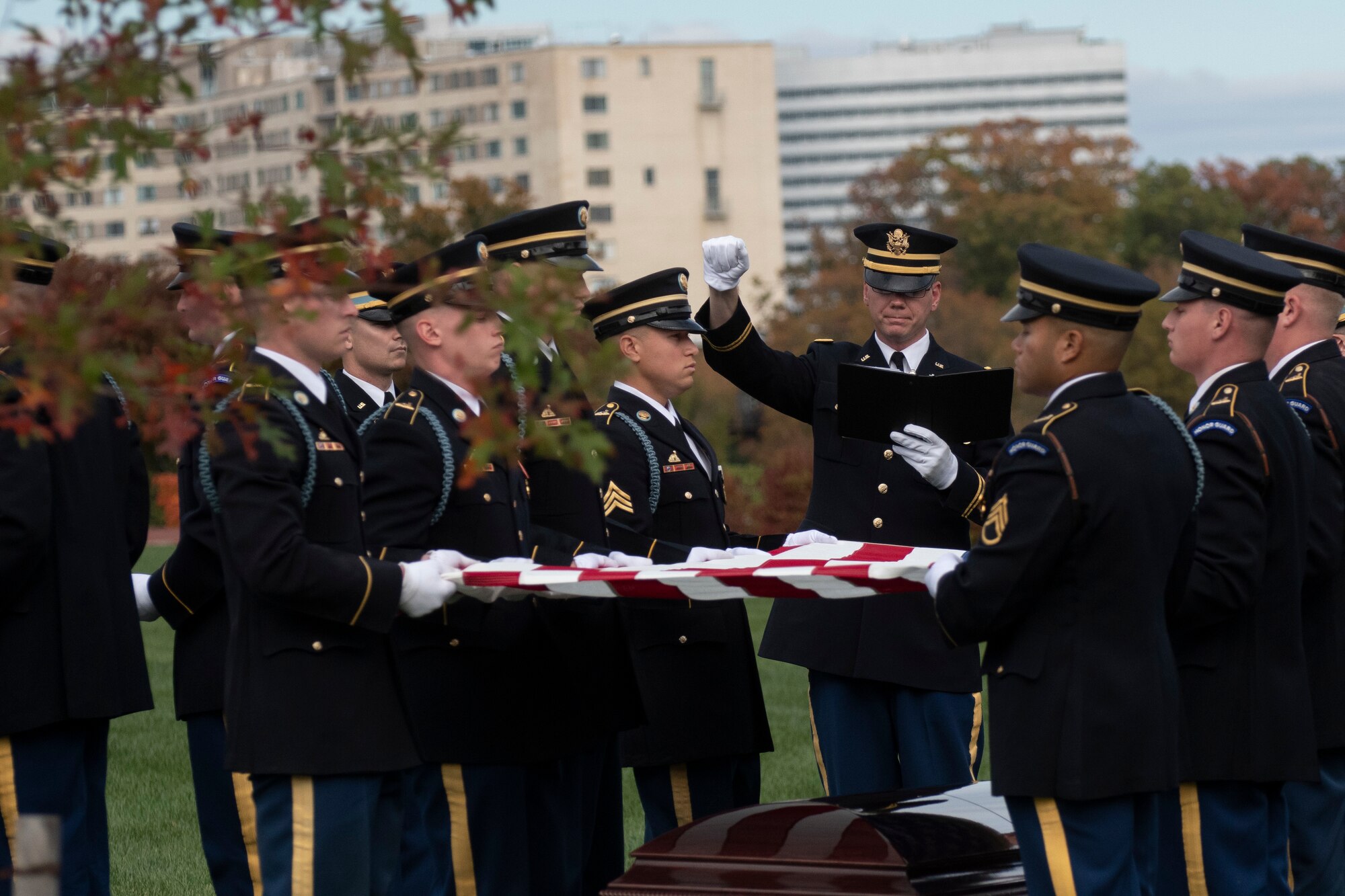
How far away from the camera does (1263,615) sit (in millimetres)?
4715

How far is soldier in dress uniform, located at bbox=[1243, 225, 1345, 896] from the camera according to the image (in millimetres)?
5066

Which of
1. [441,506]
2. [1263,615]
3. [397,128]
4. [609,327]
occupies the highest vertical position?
[397,128]

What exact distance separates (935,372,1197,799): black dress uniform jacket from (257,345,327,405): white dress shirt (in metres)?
1.55

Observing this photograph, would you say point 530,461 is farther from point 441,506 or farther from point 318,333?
point 318,333

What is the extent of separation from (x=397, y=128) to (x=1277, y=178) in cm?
7859

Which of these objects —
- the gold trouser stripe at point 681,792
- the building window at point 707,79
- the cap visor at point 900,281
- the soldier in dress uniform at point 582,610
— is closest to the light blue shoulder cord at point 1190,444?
the soldier in dress uniform at point 582,610

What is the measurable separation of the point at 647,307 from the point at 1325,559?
84.6 inches

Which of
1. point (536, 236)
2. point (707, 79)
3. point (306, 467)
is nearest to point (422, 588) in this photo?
point (306, 467)

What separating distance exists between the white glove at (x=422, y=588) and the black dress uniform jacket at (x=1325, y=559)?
2463mm

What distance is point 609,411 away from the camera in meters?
5.62

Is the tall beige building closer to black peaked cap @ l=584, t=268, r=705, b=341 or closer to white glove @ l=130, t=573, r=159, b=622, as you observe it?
black peaked cap @ l=584, t=268, r=705, b=341

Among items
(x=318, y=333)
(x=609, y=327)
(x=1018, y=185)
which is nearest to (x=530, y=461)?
(x=609, y=327)

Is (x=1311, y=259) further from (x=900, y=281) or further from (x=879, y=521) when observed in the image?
(x=879, y=521)

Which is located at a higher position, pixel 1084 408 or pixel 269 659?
pixel 1084 408
